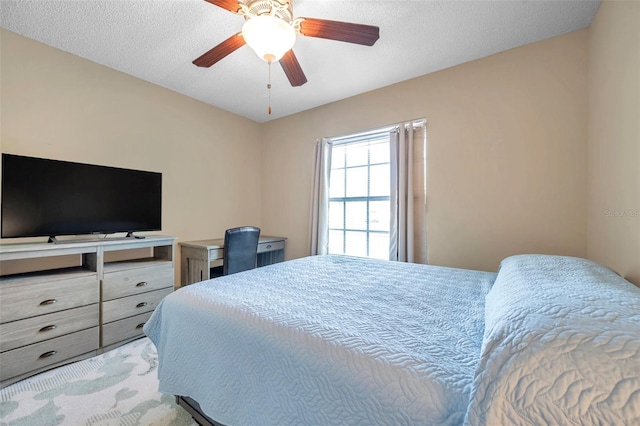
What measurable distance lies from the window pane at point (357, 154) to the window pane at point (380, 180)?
→ 17 cm

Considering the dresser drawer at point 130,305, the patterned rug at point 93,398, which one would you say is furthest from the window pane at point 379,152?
the patterned rug at point 93,398

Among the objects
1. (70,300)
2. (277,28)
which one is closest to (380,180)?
(277,28)

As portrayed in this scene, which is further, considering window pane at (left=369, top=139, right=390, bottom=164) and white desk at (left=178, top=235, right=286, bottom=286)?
window pane at (left=369, top=139, right=390, bottom=164)

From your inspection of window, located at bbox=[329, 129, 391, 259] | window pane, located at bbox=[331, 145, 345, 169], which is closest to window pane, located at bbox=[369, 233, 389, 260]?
window, located at bbox=[329, 129, 391, 259]

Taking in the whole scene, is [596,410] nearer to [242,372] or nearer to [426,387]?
[426,387]

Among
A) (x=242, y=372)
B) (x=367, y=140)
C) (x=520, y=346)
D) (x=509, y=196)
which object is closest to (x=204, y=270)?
(x=242, y=372)

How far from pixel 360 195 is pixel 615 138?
215 cm

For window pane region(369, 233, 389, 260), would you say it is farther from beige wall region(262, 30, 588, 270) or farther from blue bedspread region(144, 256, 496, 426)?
blue bedspread region(144, 256, 496, 426)

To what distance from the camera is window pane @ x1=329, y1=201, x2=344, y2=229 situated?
3.43 meters

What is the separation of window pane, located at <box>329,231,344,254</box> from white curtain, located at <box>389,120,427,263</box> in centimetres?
78

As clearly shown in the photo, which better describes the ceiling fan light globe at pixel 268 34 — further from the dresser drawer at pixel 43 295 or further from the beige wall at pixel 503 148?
the dresser drawer at pixel 43 295

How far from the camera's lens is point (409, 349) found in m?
0.81

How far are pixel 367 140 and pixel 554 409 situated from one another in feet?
9.71

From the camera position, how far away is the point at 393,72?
8.57 feet
